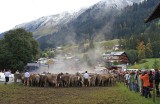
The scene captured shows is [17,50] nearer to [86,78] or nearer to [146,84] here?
[86,78]

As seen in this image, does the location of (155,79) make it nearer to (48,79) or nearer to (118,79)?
(48,79)

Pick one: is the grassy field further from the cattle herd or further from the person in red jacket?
the cattle herd

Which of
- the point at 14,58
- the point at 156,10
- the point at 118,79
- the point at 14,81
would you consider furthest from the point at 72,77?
the point at 14,58

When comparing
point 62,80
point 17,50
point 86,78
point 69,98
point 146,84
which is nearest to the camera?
point 69,98

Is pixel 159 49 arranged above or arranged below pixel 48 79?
above

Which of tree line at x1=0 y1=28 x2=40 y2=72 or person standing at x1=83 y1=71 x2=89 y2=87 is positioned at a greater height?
tree line at x1=0 y1=28 x2=40 y2=72

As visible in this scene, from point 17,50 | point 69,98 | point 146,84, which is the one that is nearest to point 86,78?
point 69,98

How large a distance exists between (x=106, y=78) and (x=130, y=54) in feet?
399

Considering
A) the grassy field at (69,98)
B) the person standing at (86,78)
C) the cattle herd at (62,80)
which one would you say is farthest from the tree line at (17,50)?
the grassy field at (69,98)

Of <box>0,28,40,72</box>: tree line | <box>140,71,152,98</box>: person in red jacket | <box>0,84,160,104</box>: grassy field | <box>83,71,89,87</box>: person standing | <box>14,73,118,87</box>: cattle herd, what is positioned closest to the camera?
<box>0,84,160,104</box>: grassy field

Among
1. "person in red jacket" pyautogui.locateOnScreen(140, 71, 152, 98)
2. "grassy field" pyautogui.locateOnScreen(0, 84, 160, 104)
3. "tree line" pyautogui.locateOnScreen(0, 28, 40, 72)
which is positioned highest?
"tree line" pyautogui.locateOnScreen(0, 28, 40, 72)

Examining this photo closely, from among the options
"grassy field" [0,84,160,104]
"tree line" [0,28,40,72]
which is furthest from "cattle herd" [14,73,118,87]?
"tree line" [0,28,40,72]

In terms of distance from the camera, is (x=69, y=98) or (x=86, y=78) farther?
(x=86, y=78)

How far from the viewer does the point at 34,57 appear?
312 ft
